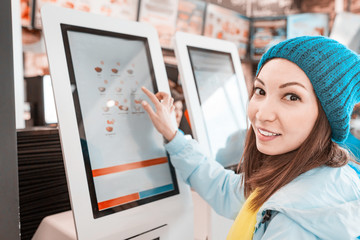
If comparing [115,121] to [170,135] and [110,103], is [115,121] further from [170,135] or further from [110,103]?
[170,135]

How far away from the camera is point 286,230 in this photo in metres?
0.74

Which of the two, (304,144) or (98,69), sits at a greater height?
(98,69)

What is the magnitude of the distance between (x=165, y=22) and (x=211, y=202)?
248cm

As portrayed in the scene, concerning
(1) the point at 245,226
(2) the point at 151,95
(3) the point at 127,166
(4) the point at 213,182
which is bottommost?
(1) the point at 245,226

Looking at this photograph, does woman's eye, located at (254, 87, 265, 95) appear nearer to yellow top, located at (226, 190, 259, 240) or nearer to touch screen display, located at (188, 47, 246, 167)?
yellow top, located at (226, 190, 259, 240)

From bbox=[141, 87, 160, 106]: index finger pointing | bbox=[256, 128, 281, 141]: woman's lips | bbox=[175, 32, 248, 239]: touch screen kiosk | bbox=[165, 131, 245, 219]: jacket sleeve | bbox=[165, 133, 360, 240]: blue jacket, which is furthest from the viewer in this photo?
bbox=[175, 32, 248, 239]: touch screen kiosk

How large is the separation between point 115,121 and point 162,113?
0.58 feet

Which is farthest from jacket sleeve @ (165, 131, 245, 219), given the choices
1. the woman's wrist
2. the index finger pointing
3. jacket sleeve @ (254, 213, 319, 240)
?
jacket sleeve @ (254, 213, 319, 240)

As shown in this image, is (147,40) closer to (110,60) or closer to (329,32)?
(110,60)

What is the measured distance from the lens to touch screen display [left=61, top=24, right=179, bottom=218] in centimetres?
90

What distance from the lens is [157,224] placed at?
39.9 inches

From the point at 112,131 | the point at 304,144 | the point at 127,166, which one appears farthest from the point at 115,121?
the point at 304,144

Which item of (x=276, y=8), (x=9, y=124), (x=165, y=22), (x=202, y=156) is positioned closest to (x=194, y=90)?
(x=202, y=156)

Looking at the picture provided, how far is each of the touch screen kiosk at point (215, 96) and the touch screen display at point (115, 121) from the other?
0.26m
